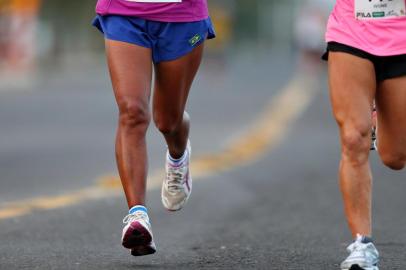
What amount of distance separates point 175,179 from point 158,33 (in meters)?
1.53

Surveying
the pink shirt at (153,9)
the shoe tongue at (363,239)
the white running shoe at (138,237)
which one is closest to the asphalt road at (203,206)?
the white running shoe at (138,237)

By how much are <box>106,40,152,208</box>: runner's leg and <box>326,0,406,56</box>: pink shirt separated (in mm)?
1074

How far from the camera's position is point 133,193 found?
7293 millimetres

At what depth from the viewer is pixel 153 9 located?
7.55 m

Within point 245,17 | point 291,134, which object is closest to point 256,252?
point 291,134

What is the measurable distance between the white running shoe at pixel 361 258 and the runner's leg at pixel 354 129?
0.57 ft

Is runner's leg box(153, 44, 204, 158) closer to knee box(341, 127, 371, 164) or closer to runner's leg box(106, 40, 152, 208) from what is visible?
runner's leg box(106, 40, 152, 208)

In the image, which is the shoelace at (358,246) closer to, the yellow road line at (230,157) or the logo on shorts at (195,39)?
the logo on shorts at (195,39)

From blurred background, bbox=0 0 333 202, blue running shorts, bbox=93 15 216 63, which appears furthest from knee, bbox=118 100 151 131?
blurred background, bbox=0 0 333 202

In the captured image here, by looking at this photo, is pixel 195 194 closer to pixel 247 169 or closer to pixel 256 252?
pixel 247 169

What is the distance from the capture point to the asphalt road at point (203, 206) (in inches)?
296

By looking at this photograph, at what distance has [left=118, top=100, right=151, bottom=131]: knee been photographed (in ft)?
23.9

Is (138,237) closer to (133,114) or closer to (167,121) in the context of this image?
(133,114)

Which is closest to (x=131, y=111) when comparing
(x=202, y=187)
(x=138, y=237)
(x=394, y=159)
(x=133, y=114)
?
(x=133, y=114)
